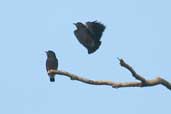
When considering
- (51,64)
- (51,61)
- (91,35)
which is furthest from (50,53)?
(91,35)

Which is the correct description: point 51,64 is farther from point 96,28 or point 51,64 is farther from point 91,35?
point 96,28

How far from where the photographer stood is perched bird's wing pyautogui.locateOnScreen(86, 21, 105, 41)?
31.2ft

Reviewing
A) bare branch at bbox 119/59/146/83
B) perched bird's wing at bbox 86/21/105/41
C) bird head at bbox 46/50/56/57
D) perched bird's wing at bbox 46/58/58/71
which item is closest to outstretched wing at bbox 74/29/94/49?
perched bird's wing at bbox 86/21/105/41

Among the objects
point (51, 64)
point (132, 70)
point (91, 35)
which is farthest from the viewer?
point (51, 64)

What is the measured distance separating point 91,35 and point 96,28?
0.18m

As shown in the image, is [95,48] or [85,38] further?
[85,38]

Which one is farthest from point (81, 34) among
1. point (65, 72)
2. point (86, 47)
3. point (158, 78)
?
point (158, 78)

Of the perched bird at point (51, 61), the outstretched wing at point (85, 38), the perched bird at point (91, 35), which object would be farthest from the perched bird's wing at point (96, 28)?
the perched bird at point (51, 61)

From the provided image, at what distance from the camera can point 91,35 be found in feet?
32.3

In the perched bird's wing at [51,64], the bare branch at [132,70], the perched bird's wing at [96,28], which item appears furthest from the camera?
the perched bird's wing at [51,64]

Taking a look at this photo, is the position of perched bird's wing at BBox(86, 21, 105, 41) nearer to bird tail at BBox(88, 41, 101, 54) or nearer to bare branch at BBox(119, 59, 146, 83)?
bird tail at BBox(88, 41, 101, 54)

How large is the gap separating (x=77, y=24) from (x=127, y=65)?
5522mm

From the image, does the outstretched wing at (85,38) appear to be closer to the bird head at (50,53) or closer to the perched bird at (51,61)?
the perched bird at (51,61)

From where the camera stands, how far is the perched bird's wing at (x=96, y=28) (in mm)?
9508
